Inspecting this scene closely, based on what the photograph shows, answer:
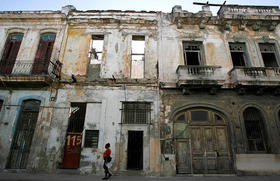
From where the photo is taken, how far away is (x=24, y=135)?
8.59 metres

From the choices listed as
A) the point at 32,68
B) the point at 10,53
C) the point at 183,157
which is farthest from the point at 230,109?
the point at 10,53

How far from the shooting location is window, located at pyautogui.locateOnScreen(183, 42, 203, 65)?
10375mm

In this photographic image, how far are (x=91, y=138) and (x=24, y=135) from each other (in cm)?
360

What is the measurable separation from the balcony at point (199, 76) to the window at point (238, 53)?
7.20 feet

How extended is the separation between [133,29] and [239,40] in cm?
687

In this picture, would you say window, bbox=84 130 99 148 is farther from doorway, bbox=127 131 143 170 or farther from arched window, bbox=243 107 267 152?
arched window, bbox=243 107 267 152

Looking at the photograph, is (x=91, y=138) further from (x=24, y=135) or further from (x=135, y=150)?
(x=24, y=135)

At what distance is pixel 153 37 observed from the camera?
10453 mm

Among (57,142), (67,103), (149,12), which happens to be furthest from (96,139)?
(149,12)

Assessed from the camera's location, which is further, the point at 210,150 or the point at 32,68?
the point at 32,68

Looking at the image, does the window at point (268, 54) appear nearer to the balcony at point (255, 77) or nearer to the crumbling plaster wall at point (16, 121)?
the balcony at point (255, 77)

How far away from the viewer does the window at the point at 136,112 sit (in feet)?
28.7


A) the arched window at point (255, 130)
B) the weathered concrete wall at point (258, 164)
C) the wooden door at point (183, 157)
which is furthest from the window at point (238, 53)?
the wooden door at point (183, 157)

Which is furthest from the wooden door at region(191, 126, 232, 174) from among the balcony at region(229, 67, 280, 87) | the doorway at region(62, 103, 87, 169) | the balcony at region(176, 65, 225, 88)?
the doorway at region(62, 103, 87, 169)
